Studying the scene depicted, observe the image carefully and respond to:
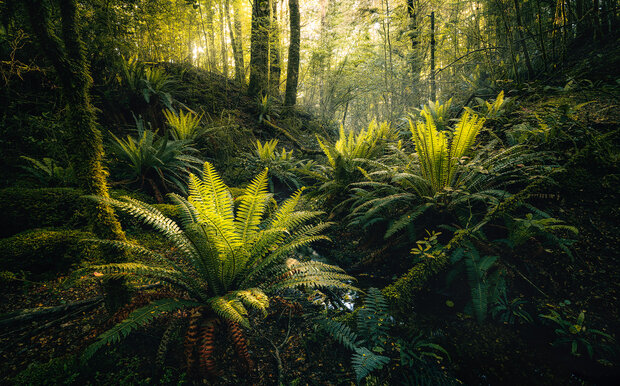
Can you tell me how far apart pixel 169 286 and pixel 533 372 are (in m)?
1.97

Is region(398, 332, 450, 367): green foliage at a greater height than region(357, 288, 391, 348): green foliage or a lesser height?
lesser

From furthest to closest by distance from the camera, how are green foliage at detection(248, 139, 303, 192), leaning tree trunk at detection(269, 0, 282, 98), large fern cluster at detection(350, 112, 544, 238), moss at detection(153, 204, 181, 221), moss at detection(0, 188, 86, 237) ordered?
leaning tree trunk at detection(269, 0, 282, 98), green foliage at detection(248, 139, 303, 192), moss at detection(153, 204, 181, 221), large fern cluster at detection(350, 112, 544, 238), moss at detection(0, 188, 86, 237)

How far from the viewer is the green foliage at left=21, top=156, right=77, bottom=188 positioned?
250 cm

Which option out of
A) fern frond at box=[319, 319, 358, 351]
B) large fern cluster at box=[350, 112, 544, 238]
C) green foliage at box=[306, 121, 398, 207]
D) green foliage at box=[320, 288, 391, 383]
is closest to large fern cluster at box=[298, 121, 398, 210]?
green foliage at box=[306, 121, 398, 207]

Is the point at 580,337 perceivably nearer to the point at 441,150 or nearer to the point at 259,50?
the point at 441,150

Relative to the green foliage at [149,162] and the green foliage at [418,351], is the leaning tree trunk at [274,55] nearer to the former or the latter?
the green foliage at [149,162]

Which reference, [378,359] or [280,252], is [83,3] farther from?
[378,359]

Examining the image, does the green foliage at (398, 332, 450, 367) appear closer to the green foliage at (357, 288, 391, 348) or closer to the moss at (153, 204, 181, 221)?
the green foliage at (357, 288, 391, 348)

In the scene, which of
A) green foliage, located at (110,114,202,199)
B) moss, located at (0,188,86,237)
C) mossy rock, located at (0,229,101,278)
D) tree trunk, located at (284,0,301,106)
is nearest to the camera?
mossy rock, located at (0,229,101,278)

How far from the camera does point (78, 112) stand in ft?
3.62

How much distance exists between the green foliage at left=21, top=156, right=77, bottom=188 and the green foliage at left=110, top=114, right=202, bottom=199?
0.56 m

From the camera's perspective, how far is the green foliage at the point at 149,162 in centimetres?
306

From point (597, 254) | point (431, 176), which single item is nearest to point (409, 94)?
point (431, 176)

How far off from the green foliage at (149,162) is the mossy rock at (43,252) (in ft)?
4.73
